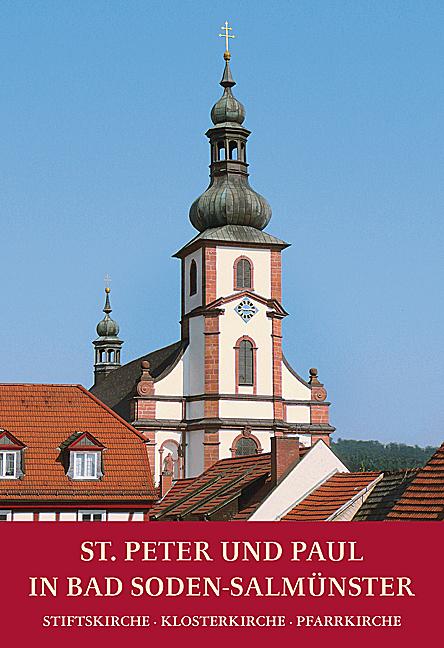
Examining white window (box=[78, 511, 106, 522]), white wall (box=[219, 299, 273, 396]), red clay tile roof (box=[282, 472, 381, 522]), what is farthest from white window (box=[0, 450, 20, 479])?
white wall (box=[219, 299, 273, 396])

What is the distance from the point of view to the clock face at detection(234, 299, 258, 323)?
68.8m

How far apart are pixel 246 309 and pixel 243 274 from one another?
6.05 ft

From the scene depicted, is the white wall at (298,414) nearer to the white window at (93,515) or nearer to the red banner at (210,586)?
the white window at (93,515)

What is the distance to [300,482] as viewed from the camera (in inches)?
1201

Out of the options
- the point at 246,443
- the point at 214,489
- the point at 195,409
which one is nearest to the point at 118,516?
the point at 214,489

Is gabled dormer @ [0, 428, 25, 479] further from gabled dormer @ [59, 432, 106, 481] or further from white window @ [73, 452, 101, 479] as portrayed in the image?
white window @ [73, 452, 101, 479]

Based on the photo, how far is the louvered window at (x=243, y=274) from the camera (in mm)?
69312

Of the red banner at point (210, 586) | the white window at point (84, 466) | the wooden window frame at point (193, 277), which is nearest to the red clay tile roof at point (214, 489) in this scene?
the white window at point (84, 466)

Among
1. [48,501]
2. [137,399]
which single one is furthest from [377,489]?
[137,399]

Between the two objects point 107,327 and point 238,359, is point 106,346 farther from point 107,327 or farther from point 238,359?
point 238,359

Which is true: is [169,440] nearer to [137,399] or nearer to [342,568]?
[137,399]

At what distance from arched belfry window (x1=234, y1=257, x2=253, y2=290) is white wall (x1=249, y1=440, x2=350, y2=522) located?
38.5m

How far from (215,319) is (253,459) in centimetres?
3126

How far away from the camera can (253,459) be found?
37188mm
